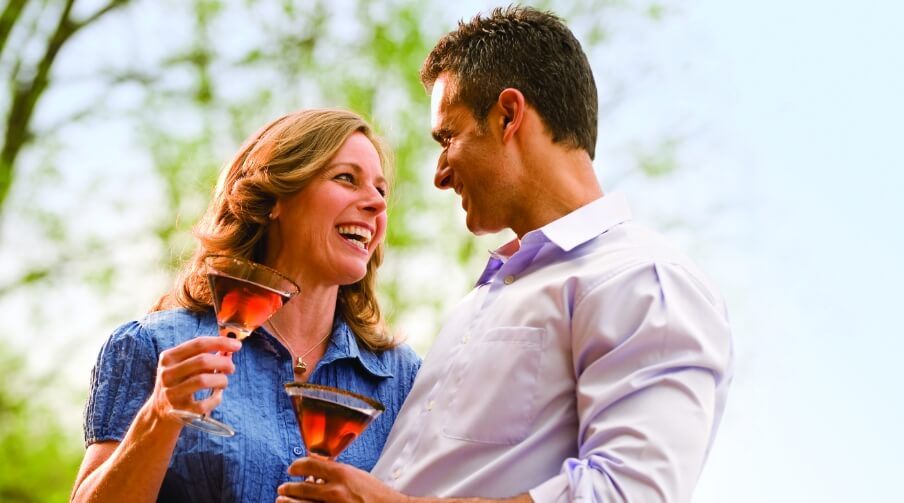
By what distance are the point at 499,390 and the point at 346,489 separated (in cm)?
45

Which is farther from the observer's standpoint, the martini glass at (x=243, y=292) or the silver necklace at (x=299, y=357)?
the silver necklace at (x=299, y=357)

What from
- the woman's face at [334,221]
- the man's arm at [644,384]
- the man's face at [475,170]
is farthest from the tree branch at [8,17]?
the man's arm at [644,384]

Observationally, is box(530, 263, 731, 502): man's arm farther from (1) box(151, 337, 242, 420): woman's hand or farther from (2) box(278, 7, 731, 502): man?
(1) box(151, 337, 242, 420): woman's hand

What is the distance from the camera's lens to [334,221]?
332 cm

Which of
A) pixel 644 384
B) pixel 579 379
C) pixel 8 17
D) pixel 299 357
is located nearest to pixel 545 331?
pixel 579 379

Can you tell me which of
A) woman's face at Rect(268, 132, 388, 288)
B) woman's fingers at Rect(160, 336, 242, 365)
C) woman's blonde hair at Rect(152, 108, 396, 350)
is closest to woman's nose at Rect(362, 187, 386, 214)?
woman's face at Rect(268, 132, 388, 288)

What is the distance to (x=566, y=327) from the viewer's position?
238 cm

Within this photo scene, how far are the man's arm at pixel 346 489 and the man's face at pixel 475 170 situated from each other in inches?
36.7

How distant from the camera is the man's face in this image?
9.25 feet

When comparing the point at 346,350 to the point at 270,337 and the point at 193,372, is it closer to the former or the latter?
the point at 270,337

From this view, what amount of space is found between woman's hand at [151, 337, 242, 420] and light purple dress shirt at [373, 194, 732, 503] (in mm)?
518

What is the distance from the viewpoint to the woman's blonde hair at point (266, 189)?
340cm

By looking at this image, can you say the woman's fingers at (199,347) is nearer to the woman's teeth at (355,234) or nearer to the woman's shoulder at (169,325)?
the woman's shoulder at (169,325)

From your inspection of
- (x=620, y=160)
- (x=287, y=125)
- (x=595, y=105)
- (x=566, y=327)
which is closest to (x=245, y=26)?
(x=620, y=160)
